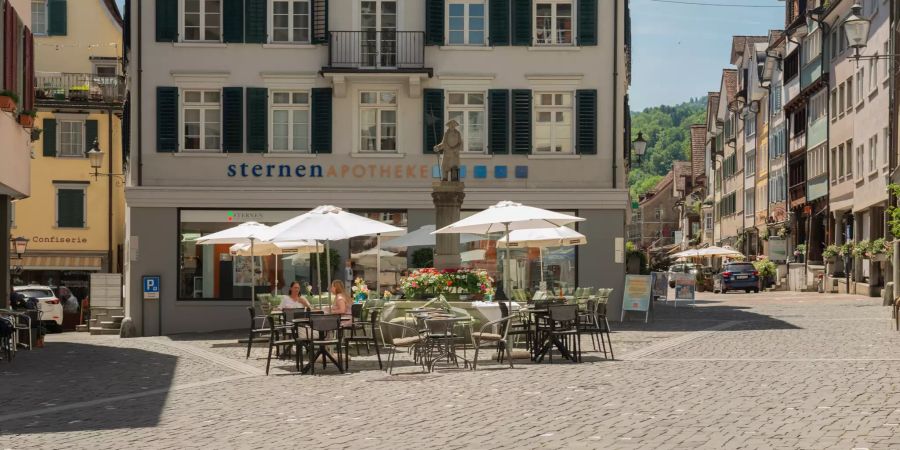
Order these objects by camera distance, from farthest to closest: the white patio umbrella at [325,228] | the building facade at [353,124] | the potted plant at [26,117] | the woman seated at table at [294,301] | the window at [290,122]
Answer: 1. the window at [290,122]
2. the building facade at [353,124]
3. the potted plant at [26,117]
4. the woman seated at table at [294,301]
5. the white patio umbrella at [325,228]

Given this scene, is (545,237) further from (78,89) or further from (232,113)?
(78,89)

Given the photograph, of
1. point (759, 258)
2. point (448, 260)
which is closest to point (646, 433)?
point (448, 260)

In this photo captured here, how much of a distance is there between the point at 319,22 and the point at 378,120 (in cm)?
264

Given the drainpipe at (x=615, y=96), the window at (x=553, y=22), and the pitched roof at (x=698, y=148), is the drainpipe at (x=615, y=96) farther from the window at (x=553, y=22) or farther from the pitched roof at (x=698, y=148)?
the pitched roof at (x=698, y=148)

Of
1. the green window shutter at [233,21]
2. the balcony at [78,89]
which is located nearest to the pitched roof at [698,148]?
the balcony at [78,89]

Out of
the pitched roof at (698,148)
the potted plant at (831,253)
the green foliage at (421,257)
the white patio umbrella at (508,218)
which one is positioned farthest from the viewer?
the pitched roof at (698,148)

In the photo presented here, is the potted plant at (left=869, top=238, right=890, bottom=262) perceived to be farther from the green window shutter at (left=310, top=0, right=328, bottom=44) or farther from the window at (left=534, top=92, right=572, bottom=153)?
the green window shutter at (left=310, top=0, right=328, bottom=44)

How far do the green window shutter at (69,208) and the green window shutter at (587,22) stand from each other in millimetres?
29867

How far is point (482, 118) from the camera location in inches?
1346

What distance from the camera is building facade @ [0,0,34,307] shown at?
25.8 m

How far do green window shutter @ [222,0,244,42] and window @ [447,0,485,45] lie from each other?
483 cm

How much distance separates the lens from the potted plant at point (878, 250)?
4278 cm

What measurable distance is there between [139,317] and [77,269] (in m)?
25.1

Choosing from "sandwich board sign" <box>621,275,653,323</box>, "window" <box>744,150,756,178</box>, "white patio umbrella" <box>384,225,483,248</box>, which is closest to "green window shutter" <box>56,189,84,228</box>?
"white patio umbrella" <box>384,225,483,248</box>
